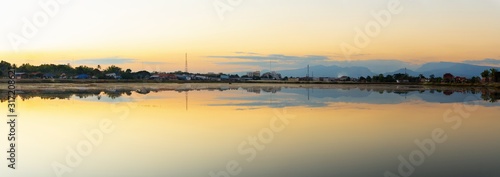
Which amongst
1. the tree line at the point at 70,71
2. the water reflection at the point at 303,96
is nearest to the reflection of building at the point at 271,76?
the tree line at the point at 70,71

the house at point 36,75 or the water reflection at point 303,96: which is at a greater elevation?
the house at point 36,75

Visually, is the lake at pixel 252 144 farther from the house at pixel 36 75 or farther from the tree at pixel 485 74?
the house at pixel 36 75

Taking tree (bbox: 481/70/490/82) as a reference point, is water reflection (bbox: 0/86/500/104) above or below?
below

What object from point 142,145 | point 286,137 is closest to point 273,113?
point 286,137

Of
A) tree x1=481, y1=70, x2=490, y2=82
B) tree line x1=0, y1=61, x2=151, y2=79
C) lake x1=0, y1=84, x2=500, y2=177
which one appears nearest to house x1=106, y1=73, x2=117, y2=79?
tree line x1=0, y1=61, x2=151, y2=79

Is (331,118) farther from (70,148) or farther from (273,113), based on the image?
(70,148)

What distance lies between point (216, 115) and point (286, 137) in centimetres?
459

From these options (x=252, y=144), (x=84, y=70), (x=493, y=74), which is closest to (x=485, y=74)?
(x=493, y=74)

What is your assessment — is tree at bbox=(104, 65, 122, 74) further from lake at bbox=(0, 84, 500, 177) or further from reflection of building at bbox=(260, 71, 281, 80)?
lake at bbox=(0, 84, 500, 177)

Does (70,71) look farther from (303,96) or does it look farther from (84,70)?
(303,96)

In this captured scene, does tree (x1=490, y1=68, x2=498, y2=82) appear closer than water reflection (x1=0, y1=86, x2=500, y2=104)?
No

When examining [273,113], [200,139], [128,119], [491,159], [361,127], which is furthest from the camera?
[273,113]

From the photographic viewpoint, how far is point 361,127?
42.0 ft

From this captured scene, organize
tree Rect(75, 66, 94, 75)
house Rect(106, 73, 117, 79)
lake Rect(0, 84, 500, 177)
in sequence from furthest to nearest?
1. house Rect(106, 73, 117, 79)
2. tree Rect(75, 66, 94, 75)
3. lake Rect(0, 84, 500, 177)
